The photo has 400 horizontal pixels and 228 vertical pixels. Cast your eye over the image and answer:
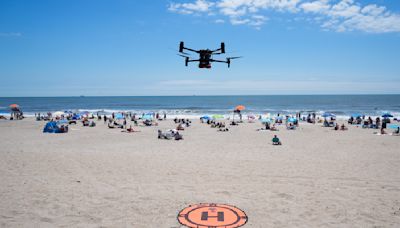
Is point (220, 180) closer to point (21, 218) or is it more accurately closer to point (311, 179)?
point (311, 179)

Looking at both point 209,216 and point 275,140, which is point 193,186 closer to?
point 209,216

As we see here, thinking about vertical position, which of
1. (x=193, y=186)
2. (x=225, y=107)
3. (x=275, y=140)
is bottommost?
(x=193, y=186)

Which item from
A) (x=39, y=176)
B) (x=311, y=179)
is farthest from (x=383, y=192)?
(x=39, y=176)

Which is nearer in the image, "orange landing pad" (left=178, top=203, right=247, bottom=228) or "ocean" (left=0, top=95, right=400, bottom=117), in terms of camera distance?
"orange landing pad" (left=178, top=203, right=247, bottom=228)

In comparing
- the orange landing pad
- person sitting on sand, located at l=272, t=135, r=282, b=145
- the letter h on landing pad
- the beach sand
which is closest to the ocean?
person sitting on sand, located at l=272, t=135, r=282, b=145

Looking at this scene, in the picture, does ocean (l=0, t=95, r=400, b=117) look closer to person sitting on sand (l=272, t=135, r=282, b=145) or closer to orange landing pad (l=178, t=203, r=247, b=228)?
person sitting on sand (l=272, t=135, r=282, b=145)

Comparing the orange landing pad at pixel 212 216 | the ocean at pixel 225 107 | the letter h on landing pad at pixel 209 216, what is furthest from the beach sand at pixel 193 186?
the ocean at pixel 225 107

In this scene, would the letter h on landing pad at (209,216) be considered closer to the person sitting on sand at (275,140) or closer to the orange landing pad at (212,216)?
the orange landing pad at (212,216)

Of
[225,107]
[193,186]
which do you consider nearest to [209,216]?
[193,186]

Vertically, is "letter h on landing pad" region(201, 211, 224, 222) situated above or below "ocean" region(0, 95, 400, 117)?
below

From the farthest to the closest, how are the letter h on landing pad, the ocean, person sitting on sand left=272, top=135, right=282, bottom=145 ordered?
Answer: 1. the ocean
2. person sitting on sand left=272, top=135, right=282, bottom=145
3. the letter h on landing pad
